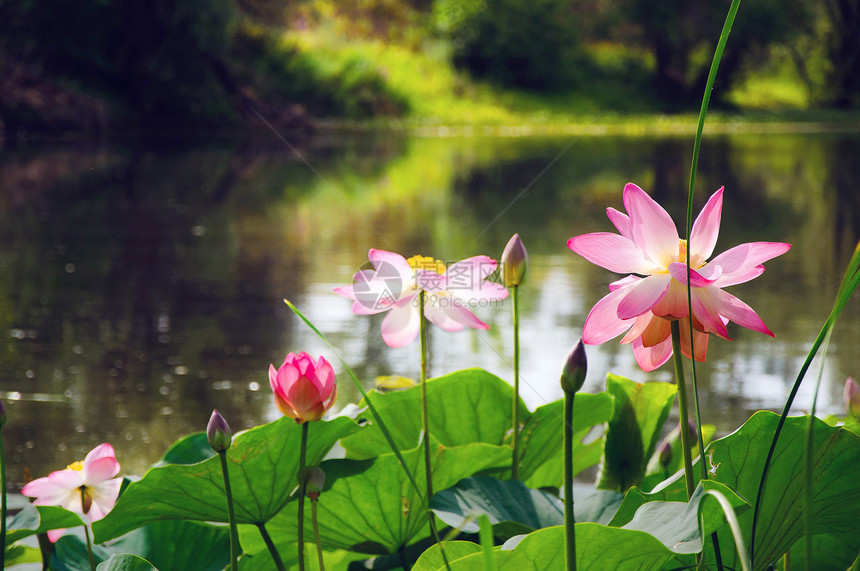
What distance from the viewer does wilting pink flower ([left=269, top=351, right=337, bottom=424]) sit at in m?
0.77

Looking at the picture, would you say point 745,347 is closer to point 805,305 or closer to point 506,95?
point 805,305

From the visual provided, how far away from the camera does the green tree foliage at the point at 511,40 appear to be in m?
19.9

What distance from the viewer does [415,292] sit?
85 centimetres

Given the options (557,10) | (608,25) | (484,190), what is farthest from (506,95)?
(484,190)

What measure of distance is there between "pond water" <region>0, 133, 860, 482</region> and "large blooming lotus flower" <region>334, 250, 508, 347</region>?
1.57 ft

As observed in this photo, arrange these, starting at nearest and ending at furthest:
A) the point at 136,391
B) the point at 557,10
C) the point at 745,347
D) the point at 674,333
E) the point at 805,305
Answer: the point at 674,333, the point at 136,391, the point at 745,347, the point at 805,305, the point at 557,10

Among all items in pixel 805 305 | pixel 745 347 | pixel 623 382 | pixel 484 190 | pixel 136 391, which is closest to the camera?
pixel 623 382

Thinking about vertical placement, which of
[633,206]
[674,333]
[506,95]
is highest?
[506,95]

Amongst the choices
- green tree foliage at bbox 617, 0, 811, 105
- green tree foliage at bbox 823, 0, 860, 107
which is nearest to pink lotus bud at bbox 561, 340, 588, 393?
green tree foliage at bbox 617, 0, 811, 105

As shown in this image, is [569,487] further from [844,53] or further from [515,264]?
[844,53]

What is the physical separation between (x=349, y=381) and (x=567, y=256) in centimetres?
234

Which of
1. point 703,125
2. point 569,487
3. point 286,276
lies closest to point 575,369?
point 569,487

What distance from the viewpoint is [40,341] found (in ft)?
9.82

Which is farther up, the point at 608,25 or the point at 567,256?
the point at 608,25
